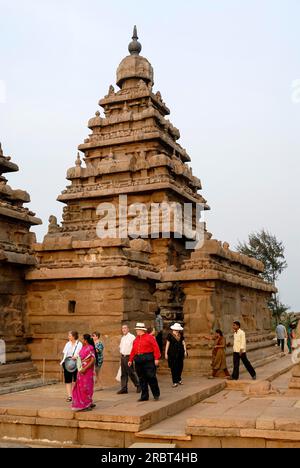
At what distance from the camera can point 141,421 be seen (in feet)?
24.7

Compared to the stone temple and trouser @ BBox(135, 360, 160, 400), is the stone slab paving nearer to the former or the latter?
trouser @ BBox(135, 360, 160, 400)

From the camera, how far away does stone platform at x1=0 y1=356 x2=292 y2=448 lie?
7180mm

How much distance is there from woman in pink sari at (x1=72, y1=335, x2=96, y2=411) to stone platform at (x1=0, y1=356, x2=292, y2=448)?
177 mm

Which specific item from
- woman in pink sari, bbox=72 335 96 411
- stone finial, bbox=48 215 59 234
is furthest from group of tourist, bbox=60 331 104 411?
stone finial, bbox=48 215 59 234

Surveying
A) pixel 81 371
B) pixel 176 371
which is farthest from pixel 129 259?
pixel 81 371

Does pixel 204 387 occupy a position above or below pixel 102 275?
below

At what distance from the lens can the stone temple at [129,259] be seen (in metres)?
12.3

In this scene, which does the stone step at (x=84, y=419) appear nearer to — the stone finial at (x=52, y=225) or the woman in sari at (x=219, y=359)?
the woman in sari at (x=219, y=359)

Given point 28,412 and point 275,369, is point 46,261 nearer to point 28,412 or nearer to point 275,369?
point 28,412

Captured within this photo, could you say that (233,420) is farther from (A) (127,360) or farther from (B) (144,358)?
(A) (127,360)

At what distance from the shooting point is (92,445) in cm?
758

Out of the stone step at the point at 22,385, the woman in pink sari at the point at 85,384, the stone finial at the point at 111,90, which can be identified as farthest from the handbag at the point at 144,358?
the stone finial at the point at 111,90

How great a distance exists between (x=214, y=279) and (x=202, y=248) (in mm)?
1160
